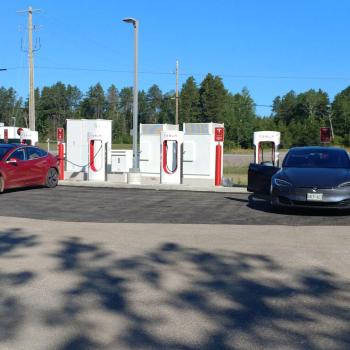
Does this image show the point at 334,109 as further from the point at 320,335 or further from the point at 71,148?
the point at 320,335

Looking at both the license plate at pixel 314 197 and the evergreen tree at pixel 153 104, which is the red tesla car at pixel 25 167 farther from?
the evergreen tree at pixel 153 104

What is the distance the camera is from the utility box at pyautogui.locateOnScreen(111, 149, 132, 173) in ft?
73.2

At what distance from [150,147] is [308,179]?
13410 millimetres

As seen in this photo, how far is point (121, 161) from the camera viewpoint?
2247cm

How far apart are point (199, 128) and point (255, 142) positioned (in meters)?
4.09

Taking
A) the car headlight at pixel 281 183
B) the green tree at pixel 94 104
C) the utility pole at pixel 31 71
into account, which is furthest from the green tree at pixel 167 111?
the car headlight at pixel 281 183

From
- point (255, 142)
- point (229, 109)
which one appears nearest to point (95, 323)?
point (255, 142)

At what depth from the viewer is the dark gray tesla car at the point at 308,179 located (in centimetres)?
999

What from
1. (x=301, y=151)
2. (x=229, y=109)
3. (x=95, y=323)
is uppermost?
(x=229, y=109)

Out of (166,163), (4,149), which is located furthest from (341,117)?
A: (4,149)

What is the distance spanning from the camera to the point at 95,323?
177 inches

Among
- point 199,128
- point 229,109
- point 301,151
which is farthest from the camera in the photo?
point 229,109

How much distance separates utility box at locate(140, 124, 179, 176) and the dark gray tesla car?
1130cm

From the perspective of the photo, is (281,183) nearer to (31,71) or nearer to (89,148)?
(89,148)
